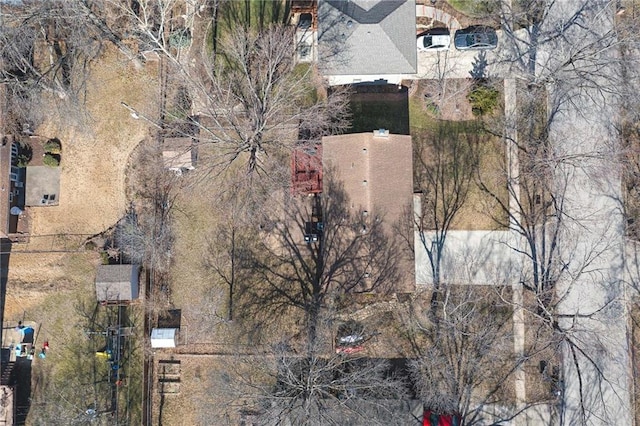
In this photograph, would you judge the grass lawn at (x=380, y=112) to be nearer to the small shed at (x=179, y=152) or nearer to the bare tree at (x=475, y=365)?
the small shed at (x=179, y=152)

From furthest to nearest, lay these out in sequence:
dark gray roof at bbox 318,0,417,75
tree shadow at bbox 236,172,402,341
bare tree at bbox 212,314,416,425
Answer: tree shadow at bbox 236,172,402,341 → dark gray roof at bbox 318,0,417,75 → bare tree at bbox 212,314,416,425

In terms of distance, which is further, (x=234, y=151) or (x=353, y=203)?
(x=234, y=151)

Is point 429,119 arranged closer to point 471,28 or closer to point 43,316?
point 471,28

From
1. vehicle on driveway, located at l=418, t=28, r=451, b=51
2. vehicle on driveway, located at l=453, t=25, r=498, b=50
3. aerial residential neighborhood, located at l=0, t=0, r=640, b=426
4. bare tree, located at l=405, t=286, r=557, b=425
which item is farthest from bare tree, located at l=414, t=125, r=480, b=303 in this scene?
vehicle on driveway, located at l=453, t=25, r=498, b=50

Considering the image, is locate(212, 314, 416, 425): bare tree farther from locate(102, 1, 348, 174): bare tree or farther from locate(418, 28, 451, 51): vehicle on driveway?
locate(418, 28, 451, 51): vehicle on driveway

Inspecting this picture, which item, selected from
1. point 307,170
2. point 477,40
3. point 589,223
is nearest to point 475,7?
point 477,40

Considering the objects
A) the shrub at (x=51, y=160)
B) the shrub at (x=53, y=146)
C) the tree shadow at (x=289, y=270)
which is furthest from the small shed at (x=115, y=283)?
the shrub at (x=53, y=146)

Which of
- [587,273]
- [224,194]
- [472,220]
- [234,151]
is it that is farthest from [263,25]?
[587,273]

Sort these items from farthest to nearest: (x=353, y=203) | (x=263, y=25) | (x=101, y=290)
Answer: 1. (x=263, y=25)
2. (x=101, y=290)
3. (x=353, y=203)
